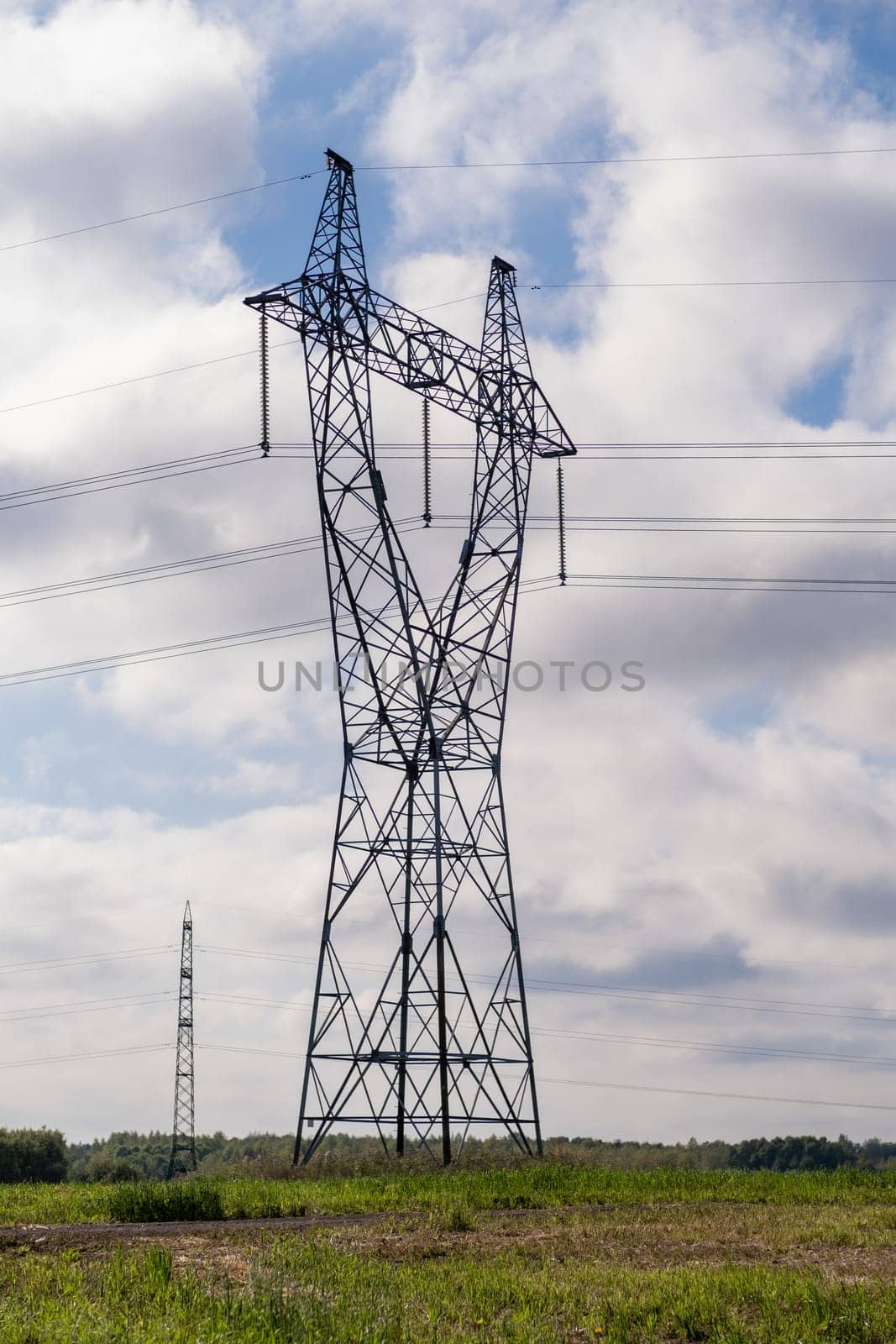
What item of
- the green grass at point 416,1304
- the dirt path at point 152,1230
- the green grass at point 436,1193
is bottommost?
the green grass at point 416,1304

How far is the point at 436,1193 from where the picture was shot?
21094 mm

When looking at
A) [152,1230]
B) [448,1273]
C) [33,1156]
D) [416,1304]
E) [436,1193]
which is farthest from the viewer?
[33,1156]

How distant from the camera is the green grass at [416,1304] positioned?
431 inches

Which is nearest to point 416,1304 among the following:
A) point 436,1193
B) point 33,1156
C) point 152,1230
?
point 152,1230

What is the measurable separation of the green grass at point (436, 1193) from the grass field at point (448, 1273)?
0.20 ft

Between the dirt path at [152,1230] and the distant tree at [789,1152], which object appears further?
the distant tree at [789,1152]

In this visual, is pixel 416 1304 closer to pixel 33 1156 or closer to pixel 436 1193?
pixel 436 1193

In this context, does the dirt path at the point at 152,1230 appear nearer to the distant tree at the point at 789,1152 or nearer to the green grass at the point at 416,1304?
the green grass at the point at 416,1304

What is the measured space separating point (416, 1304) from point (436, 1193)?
941 centimetres

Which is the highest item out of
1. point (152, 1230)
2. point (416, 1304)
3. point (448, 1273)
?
point (152, 1230)

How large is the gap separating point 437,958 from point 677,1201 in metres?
9.86

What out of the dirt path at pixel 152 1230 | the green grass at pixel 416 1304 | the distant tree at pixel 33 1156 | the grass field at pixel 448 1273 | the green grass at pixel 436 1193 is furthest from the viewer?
the distant tree at pixel 33 1156

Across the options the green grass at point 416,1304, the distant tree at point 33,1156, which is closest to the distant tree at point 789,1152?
the distant tree at point 33,1156

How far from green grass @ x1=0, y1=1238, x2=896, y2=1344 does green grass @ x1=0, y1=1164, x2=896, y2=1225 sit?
495 centimetres
